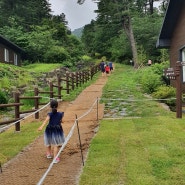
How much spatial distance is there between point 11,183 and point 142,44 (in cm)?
4652

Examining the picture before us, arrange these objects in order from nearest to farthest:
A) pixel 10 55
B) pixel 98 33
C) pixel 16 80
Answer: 1. pixel 16 80
2. pixel 10 55
3. pixel 98 33

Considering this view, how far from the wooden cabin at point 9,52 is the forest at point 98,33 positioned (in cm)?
224

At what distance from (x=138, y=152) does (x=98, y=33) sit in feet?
188

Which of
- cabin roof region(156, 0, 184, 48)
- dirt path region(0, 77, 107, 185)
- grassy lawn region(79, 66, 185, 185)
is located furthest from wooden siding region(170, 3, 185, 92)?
dirt path region(0, 77, 107, 185)

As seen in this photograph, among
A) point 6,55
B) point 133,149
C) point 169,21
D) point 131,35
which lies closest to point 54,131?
point 133,149

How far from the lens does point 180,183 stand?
6750 millimetres

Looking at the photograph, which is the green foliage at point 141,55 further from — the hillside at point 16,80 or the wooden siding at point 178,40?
the wooden siding at point 178,40

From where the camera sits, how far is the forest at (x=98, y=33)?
48.0m

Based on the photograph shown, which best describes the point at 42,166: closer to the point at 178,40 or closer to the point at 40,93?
the point at 40,93

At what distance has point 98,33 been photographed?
65000 mm

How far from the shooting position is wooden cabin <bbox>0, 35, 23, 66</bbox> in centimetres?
4034

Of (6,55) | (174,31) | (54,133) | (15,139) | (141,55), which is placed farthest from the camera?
(141,55)

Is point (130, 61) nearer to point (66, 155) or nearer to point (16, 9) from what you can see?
point (16, 9)

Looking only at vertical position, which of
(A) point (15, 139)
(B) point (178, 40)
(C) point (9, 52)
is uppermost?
(C) point (9, 52)
